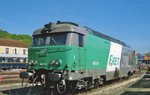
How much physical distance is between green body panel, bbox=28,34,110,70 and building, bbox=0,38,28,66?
3314cm

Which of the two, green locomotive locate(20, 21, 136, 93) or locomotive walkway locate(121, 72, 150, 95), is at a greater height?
green locomotive locate(20, 21, 136, 93)

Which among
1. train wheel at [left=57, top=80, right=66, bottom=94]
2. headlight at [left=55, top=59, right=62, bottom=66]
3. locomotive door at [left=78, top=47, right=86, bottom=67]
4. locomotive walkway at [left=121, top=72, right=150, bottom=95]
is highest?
locomotive door at [left=78, top=47, right=86, bottom=67]

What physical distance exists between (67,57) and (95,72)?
3.90 metres

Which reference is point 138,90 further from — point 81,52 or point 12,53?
point 12,53

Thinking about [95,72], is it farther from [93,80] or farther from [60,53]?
[60,53]

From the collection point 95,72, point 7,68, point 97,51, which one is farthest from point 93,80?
point 7,68

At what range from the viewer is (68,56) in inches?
576

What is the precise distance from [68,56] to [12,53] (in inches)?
1820

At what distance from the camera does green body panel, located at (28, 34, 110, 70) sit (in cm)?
1469

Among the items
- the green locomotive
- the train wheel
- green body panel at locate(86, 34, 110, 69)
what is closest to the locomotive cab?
the green locomotive

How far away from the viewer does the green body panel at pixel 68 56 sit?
14.7 metres

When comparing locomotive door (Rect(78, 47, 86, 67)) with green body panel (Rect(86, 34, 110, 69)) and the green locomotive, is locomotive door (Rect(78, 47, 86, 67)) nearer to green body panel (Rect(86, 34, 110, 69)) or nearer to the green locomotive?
Answer: the green locomotive

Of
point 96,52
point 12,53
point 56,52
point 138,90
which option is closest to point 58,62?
point 56,52

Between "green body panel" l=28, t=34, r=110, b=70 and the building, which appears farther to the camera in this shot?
the building
